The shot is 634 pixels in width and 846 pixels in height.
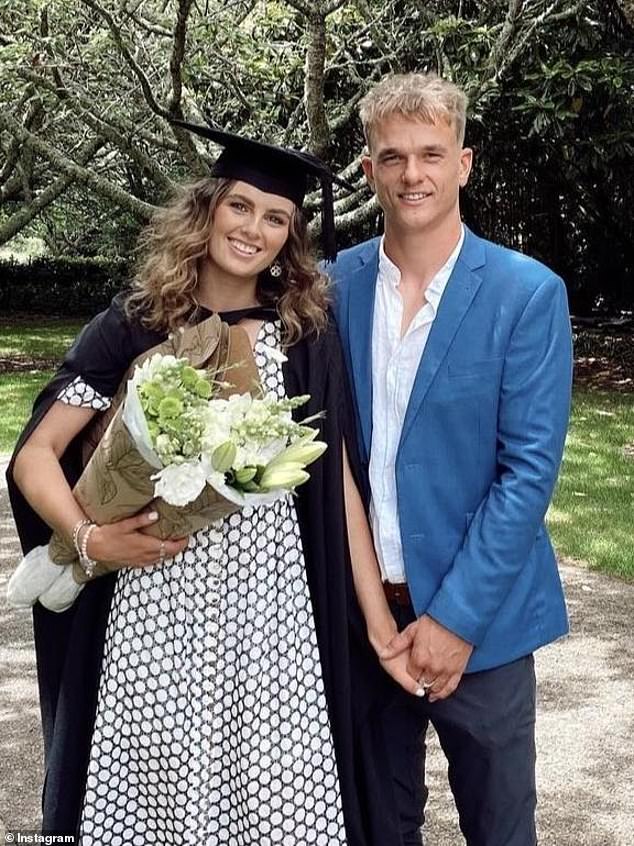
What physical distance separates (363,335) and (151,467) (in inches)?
26.6

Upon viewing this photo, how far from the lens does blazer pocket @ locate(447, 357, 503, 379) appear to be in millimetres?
2604

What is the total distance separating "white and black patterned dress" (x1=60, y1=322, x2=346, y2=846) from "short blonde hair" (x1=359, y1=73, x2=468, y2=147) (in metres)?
0.59

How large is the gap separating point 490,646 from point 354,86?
12083 millimetres

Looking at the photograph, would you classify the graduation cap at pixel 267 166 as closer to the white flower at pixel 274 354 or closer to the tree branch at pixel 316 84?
the white flower at pixel 274 354

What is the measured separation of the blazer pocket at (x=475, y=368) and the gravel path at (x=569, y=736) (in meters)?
1.87

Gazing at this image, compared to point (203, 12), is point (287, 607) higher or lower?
lower

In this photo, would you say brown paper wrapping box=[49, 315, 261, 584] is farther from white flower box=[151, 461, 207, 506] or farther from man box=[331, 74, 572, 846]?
man box=[331, 74, 572, 846]

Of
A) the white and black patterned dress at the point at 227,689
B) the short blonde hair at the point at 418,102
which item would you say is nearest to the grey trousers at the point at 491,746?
the white and black patterned dress at the point at 227,689

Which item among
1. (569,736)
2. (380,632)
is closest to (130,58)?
(569,736)

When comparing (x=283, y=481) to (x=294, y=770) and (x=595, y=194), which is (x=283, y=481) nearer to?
(x=294, y=770)

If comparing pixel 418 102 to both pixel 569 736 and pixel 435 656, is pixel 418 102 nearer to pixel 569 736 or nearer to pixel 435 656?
pixel 435 656

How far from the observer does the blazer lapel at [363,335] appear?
109 inches

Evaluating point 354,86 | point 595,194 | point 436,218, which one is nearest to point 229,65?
point 354,86

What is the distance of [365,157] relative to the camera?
2801 mm
